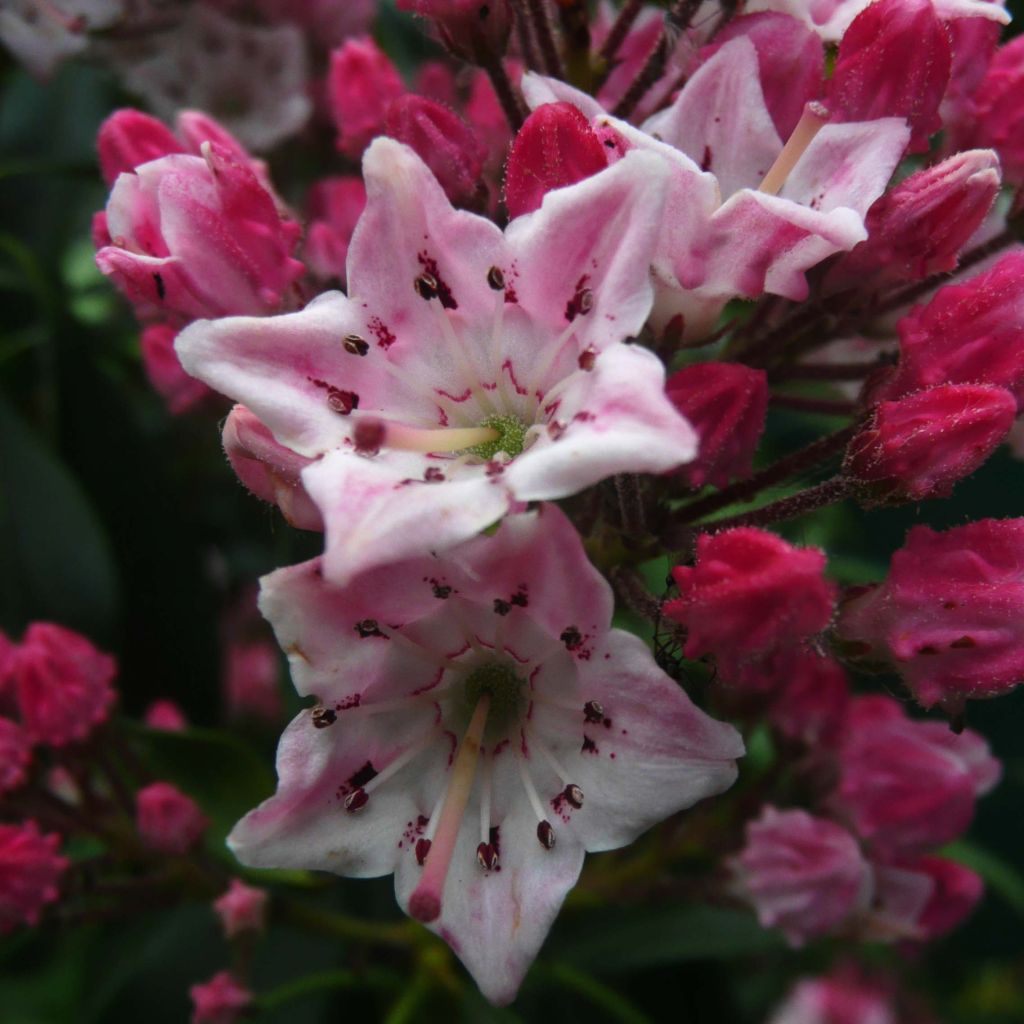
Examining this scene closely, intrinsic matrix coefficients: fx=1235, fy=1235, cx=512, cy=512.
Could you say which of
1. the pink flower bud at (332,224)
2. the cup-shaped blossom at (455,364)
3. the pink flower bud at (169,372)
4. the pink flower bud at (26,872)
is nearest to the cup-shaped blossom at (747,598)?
the cup-shaped blossom at (455,364)

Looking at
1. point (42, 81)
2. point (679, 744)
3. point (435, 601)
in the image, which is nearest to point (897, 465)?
point (679, 744)

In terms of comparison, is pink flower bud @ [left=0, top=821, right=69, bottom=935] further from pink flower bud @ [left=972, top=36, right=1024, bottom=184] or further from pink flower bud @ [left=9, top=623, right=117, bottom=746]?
pink flower bud @ [left=972, top=36, right=1024, bottom=184]

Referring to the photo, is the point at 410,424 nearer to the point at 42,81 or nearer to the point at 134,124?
the point at 134,124

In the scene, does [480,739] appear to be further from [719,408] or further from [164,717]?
[164,717]

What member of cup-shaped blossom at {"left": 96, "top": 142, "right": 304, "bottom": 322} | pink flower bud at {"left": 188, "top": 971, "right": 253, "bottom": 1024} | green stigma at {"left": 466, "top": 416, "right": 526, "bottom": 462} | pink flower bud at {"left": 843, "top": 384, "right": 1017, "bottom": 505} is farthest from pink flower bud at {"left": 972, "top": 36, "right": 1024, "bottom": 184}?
pink flower bud at {"left": 188, "top": 971, "right": 253, "bottom": 1024}

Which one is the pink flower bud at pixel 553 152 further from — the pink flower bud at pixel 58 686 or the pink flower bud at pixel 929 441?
the pink flower bud at pixel 58 686

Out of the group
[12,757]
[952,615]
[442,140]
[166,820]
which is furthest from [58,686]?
[952,615]
